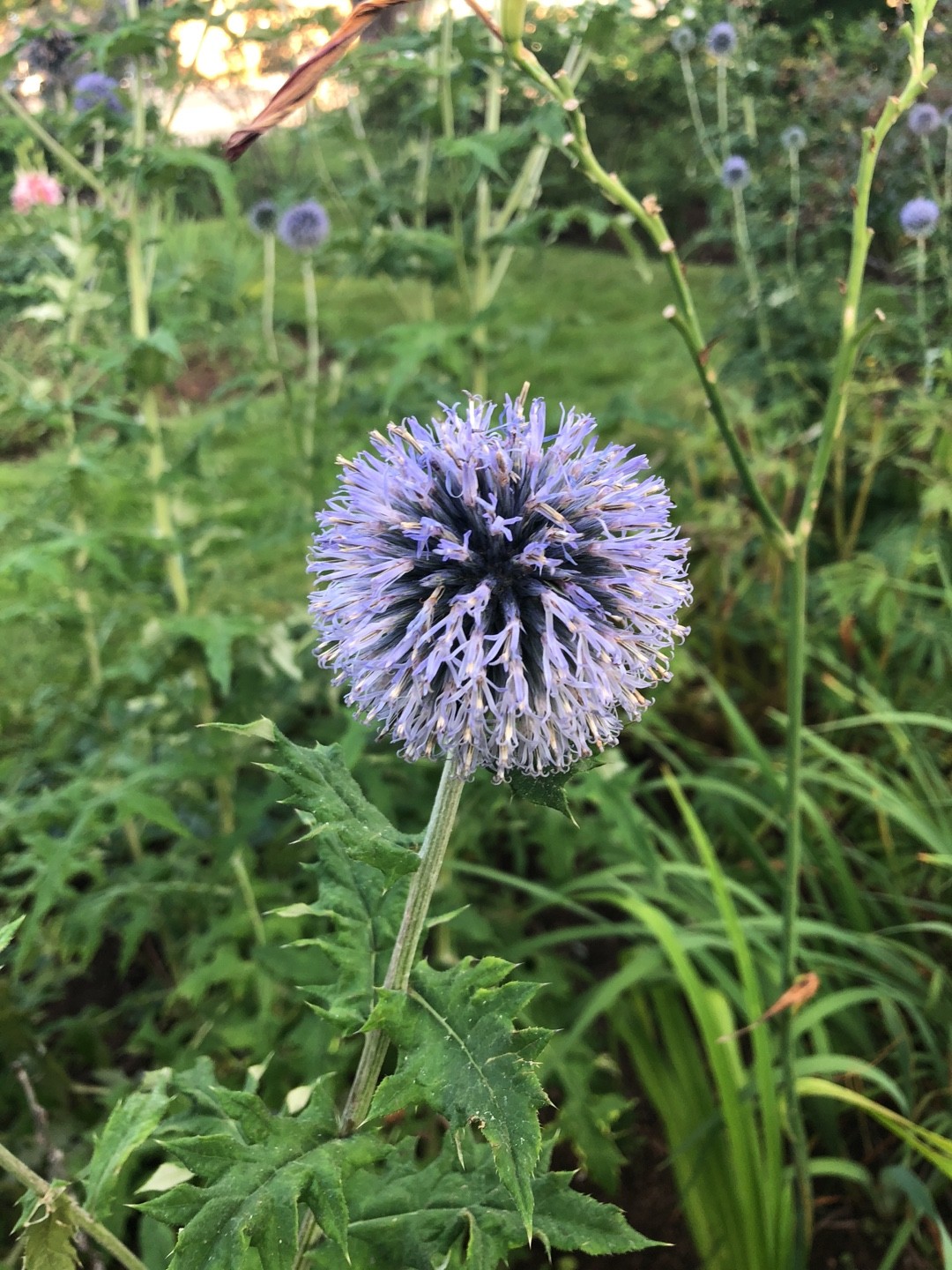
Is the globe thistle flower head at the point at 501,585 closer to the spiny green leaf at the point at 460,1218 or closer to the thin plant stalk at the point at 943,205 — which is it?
the spiny green leaf at the point at 460,1218

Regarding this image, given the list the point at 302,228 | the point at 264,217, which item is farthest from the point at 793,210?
the point at 264,217

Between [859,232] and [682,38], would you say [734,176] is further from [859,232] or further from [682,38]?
[859,232]

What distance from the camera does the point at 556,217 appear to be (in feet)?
6.76

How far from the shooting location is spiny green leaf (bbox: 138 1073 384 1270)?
75 centimetres

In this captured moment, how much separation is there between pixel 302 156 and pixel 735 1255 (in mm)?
4777

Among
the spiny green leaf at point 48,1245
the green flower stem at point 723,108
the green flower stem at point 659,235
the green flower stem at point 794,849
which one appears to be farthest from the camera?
the green flower stem at point 723,108

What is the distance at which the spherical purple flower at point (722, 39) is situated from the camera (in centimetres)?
297

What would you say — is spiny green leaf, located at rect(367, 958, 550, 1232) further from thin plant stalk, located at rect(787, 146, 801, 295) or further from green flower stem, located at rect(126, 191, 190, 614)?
thin plant stalk, located at rect(787, 146, 801, 295)

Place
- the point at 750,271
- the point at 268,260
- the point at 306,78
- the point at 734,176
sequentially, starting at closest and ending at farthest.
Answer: the point at 306,78 < the point at 268,260 < the point at 734,176 < the point at 750,271

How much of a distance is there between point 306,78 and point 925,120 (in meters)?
2.66

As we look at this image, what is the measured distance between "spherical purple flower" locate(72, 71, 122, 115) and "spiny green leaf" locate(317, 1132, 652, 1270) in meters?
2.78

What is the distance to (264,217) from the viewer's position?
2969 mm

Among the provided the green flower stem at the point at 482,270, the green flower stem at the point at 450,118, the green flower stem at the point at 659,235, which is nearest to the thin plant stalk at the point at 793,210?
the green flower stem at the point at 482,270

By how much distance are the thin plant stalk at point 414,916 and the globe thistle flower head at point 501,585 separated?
0.16 feet
